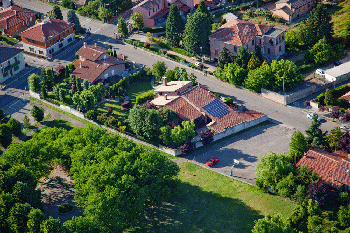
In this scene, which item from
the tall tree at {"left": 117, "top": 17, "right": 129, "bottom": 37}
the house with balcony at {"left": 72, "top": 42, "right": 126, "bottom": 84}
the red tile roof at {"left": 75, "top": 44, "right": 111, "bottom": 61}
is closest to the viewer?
the house with balcony at {"left": 72, "top": 42, "right": 126, "bottom": 84}

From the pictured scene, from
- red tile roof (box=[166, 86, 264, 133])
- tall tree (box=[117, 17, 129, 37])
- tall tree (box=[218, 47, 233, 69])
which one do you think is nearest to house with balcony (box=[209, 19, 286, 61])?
tall tree (box=[218, 47, 233, 69])

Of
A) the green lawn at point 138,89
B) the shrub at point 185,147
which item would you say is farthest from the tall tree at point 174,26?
the shrub at point 185,147

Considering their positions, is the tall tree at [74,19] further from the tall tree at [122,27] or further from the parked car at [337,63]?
the parked car at [337,63]

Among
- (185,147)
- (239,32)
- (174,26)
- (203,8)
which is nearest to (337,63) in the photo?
(239,32)

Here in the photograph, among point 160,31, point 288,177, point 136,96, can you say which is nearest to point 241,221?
point 288,177

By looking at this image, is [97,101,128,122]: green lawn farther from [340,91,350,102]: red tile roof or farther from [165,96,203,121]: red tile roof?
[340,91,350,102]: red tile roof

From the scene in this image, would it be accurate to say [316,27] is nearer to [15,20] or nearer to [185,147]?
[185,147]

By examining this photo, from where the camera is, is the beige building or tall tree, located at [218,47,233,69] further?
the beige building
